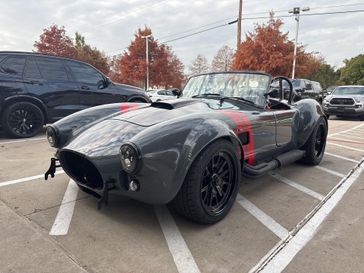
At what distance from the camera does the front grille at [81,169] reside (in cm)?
277

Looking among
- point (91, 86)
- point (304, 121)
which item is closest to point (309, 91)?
point (91, 86)

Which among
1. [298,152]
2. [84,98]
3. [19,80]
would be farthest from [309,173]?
[19,80]

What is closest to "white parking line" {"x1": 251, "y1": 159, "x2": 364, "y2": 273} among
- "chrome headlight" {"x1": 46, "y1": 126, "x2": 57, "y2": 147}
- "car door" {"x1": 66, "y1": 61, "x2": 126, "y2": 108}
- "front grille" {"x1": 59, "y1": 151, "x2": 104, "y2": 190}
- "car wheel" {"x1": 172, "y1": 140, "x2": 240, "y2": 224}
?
"car wheel" {"x1": 172, "y1": 140, "x2": 240, "y2": 224}

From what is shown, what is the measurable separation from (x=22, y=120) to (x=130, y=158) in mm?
5262

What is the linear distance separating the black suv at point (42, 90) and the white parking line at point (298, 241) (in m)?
5.71

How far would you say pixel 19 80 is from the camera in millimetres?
6555

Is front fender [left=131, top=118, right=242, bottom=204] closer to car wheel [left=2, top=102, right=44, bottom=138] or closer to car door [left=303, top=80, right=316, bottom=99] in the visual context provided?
car wheel [left=2, top=102, right=44, bottom=138]

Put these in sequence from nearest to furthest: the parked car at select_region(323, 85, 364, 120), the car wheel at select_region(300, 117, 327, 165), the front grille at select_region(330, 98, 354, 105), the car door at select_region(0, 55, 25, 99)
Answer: the car wheel at select_region(300, 117, 327, 165) → the car door at select_region(0, 55, 25, 99) → the parked car at select_region(323, 85, 364, 120) → the front grille at select_region(330, 98, 354, 105)

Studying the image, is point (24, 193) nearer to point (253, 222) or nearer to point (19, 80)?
point (253, 222)

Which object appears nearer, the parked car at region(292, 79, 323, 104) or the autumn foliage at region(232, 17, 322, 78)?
the parked car at region(292, 79, 323, 104)

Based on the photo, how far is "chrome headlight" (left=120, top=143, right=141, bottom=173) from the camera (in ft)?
7.55

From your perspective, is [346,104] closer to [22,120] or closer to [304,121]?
[304,121]

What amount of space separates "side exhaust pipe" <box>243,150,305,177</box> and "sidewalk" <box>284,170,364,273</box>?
78cm

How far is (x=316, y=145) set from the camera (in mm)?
5199
